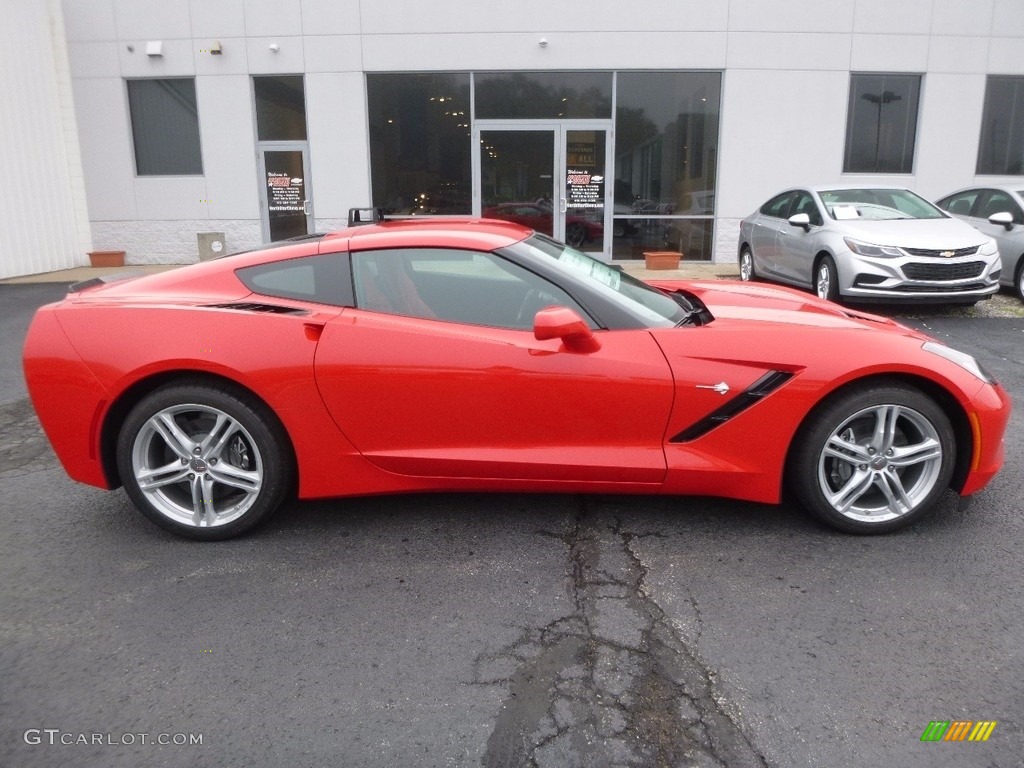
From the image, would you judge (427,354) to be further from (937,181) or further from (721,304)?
(937,181)

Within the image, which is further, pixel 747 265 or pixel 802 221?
pixel 747 265

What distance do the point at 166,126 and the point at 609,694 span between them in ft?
50.2

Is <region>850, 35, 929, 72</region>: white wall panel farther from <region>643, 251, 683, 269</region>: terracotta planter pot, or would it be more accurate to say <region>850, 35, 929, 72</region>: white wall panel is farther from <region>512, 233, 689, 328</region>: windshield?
<region>512, 233, 689, 328</region>: windshield

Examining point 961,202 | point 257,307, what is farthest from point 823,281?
point 257,307

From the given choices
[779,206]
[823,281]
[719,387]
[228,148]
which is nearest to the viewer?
[719,387]

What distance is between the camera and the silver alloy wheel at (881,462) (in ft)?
10.8

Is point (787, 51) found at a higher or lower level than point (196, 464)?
higher

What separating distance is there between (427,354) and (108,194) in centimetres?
1438

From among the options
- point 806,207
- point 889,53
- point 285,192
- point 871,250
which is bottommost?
point 871,250

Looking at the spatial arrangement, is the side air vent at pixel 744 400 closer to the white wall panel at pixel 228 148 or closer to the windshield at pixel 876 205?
the windshield at pixel 876 205

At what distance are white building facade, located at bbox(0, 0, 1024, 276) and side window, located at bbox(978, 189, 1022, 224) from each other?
13.4 ft

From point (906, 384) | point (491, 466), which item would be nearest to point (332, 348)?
point (491, 466)

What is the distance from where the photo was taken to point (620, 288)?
368cm

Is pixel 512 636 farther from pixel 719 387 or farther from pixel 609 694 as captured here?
pixel 719 387
